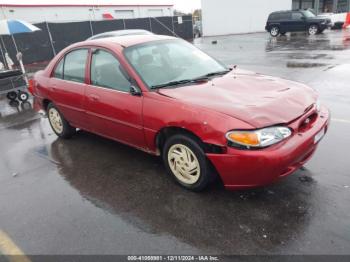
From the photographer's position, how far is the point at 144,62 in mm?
4023

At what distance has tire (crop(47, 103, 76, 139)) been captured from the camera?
17.5 ft

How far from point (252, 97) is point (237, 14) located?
1232 inches

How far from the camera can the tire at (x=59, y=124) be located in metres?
5.34

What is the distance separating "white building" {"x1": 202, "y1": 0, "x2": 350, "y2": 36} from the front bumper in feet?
102

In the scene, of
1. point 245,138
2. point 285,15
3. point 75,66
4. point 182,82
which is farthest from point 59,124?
point 285,15

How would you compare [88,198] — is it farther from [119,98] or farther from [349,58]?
[349,58]

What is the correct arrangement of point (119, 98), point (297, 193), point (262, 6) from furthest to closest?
point (262, 6) < point (119, 98) < point (297, 193)

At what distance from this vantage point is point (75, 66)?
482 cm

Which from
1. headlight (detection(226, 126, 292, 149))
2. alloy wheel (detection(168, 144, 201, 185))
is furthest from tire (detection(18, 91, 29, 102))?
headlight (detection(226, 126, 292, 149))

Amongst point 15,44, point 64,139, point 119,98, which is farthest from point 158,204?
point 15,44

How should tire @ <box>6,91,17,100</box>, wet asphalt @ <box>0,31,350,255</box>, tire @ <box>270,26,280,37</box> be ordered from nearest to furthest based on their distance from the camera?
wet asphalt @ <box>0,31,350,255</box>, tire @ <box>6,91,17,100</box>, tire @ <box>270,26,280,37</box>

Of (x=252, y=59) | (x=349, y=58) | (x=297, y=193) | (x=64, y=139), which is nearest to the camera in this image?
(x=297, y=193)

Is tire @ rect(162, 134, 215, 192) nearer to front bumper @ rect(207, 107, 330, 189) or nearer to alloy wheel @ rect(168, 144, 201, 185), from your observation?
alloy wheel @ rect(168, 144, 201, 185)

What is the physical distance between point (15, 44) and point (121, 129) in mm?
15212
